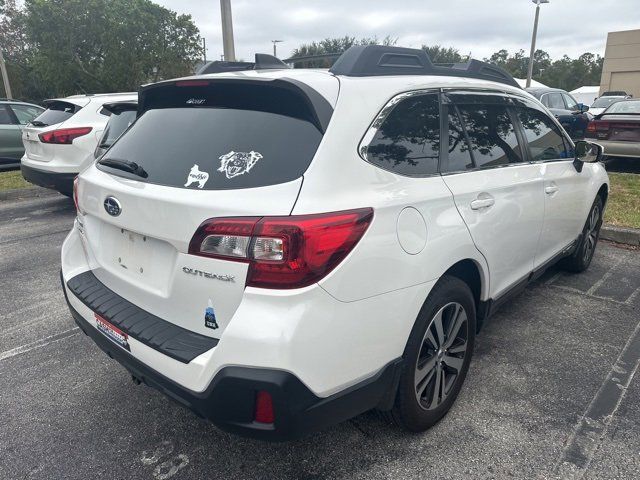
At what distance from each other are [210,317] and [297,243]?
18.5 inches

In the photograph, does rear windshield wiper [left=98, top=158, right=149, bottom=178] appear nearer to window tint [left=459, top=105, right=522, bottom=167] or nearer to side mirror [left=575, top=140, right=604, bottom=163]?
window tint [left=459, top=105, right=522, bottom=167]

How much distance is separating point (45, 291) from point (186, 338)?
10.4 ft

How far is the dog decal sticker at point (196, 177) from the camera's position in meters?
2.01

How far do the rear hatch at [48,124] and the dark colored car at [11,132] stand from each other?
3529 millimetres

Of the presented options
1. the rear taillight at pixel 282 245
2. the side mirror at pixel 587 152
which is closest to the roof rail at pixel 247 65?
the rear taillight at pixel 282 245

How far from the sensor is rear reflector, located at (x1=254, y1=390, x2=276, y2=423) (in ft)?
5.88

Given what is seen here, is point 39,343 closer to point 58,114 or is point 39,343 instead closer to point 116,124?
point 116,124

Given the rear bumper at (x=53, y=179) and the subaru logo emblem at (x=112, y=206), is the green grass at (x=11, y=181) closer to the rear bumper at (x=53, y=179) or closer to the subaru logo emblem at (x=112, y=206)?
the rear bumper at (x=53, y=179)

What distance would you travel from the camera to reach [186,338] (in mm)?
1993

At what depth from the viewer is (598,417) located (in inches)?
105

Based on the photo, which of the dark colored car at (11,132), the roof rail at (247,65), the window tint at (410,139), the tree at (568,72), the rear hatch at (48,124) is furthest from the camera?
the tree at (568,72)

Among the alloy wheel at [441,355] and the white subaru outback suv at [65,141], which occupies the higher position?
the white subaru outback suv at [65,141]

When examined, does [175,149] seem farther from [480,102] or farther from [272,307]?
[480,102]

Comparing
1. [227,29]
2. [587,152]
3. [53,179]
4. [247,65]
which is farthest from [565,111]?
[247,65]
